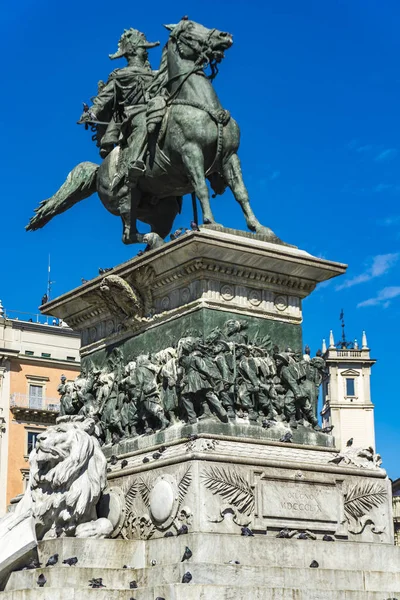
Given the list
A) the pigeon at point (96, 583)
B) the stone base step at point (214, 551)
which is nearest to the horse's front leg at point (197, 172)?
the stone base step at point (214, 551)

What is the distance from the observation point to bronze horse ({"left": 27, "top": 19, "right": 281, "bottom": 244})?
1908cm

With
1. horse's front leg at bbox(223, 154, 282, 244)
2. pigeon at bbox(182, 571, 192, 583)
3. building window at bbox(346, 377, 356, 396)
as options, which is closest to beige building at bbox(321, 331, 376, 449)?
building window at bbox(346, 377, 356, 396)

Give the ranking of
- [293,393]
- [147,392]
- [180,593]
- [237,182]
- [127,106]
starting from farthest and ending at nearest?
[127,106], [237,182], [147,392], [293,393], [180,593]

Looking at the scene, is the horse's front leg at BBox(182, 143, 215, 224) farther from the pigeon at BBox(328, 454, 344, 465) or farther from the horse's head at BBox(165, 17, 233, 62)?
the pigeon at BBox(328, 454, 344, 465)

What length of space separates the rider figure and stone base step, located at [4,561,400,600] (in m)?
7.19

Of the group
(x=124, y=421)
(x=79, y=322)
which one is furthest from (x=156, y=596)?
(x=79, y=322)

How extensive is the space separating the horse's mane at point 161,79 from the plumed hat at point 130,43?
1.12m

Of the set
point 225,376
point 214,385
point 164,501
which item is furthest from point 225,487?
point 225,376

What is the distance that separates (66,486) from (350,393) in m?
82.0

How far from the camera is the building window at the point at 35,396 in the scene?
64.0 metres

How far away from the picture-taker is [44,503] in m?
16.7

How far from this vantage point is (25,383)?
211 ft

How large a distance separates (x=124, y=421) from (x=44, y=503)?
2.49 metres

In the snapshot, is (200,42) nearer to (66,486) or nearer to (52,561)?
(66,486)
